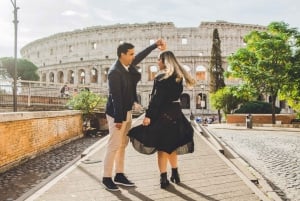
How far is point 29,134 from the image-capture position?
9859 millimetres

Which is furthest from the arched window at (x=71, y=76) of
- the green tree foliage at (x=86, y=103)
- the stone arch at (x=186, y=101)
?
the green tree foliage at (x=86, y=103)

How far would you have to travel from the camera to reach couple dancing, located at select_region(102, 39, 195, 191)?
17.2ft

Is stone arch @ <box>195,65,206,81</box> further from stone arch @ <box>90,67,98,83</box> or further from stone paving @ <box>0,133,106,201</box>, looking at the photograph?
stone paving @ <box>0,133,106,201</box>

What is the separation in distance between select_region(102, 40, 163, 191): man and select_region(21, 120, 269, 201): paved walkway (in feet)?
0.90

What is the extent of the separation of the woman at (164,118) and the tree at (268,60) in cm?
Answer: 2308

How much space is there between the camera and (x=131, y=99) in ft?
18.1

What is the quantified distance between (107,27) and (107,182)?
65647mm

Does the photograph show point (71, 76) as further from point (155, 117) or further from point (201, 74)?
point (155, 117)

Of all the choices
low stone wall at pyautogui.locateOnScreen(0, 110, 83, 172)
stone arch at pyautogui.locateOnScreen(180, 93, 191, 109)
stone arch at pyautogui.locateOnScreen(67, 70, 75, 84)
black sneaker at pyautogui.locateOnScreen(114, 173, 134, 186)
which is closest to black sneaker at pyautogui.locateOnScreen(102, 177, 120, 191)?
black sneaker at pyautogui.locateOnScreen(114, 173, 134, 186)

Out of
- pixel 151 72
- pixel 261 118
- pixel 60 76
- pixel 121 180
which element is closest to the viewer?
pixel 121 180

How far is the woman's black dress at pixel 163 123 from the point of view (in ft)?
17.3

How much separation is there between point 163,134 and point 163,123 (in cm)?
15

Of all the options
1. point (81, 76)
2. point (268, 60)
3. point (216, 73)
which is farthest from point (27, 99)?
point (81, 76)

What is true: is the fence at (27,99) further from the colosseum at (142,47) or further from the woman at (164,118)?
the colosseum at (142,47)
